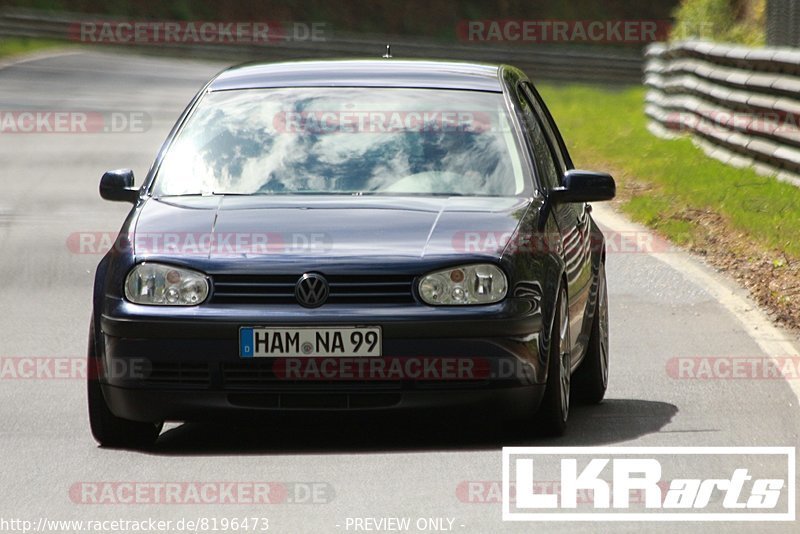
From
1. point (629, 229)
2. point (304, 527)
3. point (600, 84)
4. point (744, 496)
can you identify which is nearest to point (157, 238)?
point (304, 527)

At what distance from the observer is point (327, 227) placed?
783 centimetres

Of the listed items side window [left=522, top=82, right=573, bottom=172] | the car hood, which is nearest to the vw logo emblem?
the car hood

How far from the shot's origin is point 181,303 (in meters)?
7.62

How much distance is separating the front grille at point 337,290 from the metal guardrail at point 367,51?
1485 inches

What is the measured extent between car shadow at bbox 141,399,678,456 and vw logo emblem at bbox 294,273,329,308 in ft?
1.79

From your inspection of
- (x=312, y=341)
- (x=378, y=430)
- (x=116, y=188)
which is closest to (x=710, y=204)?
(x=116, y=188)

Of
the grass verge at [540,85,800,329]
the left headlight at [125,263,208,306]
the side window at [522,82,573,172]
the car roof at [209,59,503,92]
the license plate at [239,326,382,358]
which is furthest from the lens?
the grass verge at [540,85,800,329]

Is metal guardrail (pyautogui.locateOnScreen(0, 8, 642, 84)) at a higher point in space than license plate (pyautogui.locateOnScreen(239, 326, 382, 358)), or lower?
lower

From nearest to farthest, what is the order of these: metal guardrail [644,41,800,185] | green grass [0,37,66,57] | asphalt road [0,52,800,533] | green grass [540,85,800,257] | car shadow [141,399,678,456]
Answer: asphalt road [0,52,800,533], car shadow [141,399,678,456], green grass [540,85,800,257], metal guardrail [644,41,800,185], green grass [0,37,66,57]

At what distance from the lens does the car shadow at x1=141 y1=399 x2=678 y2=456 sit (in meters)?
7.83

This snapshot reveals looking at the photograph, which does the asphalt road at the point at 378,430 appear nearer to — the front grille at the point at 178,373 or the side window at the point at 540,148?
the front grille at the point at 178,373

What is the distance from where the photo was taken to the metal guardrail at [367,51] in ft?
150

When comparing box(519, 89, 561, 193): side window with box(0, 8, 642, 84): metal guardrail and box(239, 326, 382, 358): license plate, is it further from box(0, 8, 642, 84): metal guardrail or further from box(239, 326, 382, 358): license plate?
box(0, 8, 642, 84): metal guardrail

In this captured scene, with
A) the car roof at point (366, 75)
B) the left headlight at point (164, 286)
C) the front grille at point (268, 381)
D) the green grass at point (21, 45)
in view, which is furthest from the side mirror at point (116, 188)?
the green grass at point (21, 45)
